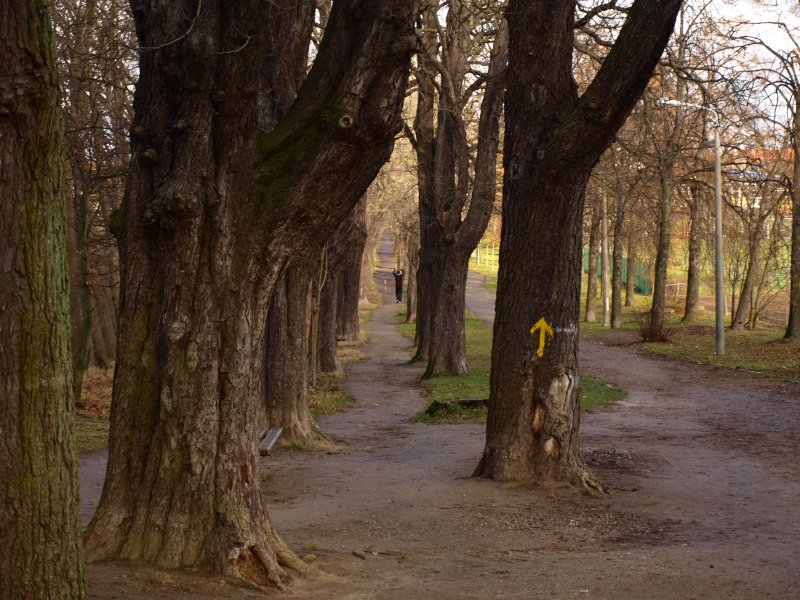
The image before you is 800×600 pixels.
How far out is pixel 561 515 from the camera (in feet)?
29.8

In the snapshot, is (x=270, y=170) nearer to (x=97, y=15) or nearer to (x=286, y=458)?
(x=286, y=458)

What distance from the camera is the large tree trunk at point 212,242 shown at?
6184mm

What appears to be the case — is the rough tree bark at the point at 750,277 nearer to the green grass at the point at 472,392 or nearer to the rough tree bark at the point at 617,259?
the rough tree bark at the point at 617,259

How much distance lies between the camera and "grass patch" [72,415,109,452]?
44.0 ft

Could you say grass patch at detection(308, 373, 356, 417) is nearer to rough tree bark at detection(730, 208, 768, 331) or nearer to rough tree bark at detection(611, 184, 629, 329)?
rough tree bark at detection(611, 184, 629, 329)

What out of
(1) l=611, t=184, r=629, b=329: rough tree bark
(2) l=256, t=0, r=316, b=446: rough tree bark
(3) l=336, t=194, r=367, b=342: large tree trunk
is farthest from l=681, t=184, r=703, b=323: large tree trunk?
(2) l=256, t=0, r=316, b=446: rough tree bark

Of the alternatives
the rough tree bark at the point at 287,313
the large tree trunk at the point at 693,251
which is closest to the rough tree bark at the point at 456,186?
the rough tree bark at the point at 287,313

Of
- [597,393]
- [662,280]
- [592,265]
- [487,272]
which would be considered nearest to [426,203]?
[597,393]

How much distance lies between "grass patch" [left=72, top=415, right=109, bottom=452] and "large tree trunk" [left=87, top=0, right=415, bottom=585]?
614 centimetres

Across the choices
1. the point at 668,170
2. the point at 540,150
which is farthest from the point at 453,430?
the point at 668,170

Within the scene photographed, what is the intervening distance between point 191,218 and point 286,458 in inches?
266

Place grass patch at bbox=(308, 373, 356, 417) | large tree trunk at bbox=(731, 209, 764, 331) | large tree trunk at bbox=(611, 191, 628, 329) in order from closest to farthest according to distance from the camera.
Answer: grass patch at bbox=(308, 373, 356, 417) < large tree trunk at bbox=(731, 209, 764, 331) < large tree trunk at bbox=(611, 191, 628, 329)

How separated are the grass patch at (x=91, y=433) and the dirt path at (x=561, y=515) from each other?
2628 millimetres

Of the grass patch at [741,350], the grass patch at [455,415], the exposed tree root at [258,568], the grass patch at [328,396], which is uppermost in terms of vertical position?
the grass patch at [741,350]
